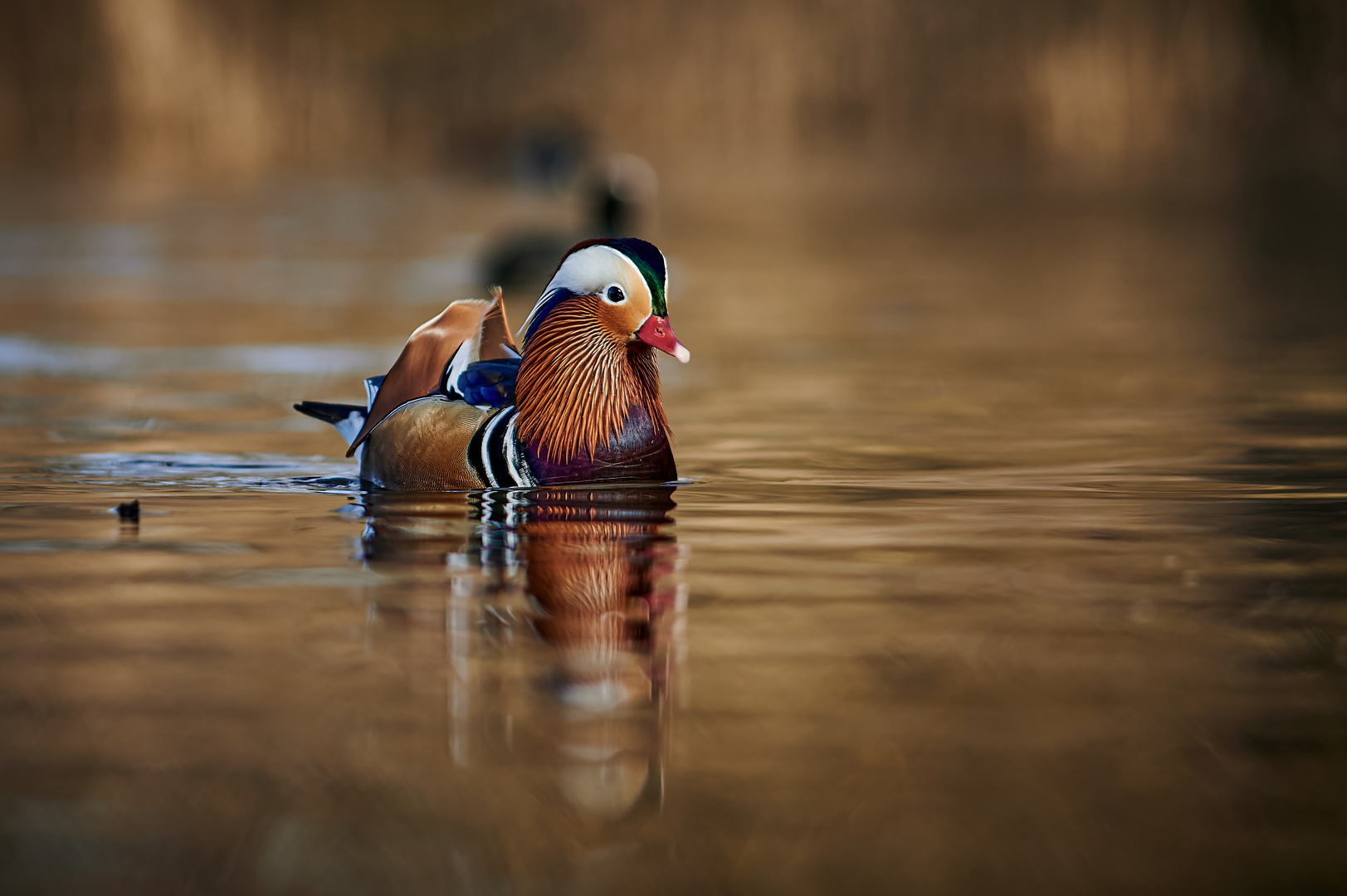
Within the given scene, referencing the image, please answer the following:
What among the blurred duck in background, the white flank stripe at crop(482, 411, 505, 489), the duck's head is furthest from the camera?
the blurred duck in background

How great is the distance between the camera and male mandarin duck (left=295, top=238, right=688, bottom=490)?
638 centimetres

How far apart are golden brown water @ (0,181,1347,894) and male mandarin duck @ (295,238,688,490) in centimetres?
15

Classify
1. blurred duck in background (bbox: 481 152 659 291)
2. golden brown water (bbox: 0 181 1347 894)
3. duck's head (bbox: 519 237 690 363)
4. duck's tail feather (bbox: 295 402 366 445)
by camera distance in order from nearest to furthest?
1. golden brown water (bbox: 0 181 1347 894)
2. duck's head (bbox: 519 237 690 363)
3. duck's tail feather (bbox: 295 402 366 445)
4. blurred duck in background (bbox: 481 152 659 291)

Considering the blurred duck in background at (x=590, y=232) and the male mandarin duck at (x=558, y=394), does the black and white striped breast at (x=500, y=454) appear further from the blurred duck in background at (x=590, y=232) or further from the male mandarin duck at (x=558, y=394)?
the blurred duck in background at (x=590, y=232)

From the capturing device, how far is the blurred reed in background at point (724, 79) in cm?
2302

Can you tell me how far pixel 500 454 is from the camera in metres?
6.43

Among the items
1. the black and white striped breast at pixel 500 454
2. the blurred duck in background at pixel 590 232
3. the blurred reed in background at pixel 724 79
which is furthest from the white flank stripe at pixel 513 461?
the blurred reed in background at pixel 724 79

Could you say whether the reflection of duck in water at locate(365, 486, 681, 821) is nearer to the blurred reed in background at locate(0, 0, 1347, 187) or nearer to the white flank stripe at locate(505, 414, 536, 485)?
the white flank stripe at locate(505, 414, 536, 485)

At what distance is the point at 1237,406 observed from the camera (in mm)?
9203

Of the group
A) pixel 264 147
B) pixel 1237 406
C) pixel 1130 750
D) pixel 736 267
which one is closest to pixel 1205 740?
pixel 1130 750

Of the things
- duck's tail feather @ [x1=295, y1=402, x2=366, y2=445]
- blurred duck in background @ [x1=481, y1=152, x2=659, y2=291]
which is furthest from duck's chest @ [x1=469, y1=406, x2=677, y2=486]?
blurred duck in background @ [x1=481, y1=152, x2=659, y2=291]

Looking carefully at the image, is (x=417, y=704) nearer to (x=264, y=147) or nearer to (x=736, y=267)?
(x=736, y=267)

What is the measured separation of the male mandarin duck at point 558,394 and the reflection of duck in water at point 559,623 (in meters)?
0.10

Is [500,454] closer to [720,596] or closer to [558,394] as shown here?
[558,394]
